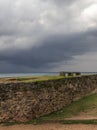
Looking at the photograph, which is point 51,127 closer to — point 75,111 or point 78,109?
point 75,111

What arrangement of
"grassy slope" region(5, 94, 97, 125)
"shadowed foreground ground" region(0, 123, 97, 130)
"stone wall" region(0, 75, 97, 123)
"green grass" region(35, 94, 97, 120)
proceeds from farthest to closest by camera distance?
"green grass" region(35, 94, 97, 120) < "grassy slope" region(5, 94, 97, 125) < "stone wall" region(0, 75, 97, 123) < "shadowed foreground ground" region(0, 123, 97, 130)

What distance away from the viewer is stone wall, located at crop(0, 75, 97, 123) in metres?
19.2

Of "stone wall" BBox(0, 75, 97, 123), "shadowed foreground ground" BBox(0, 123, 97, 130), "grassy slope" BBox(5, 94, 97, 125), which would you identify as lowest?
"shadowed foreground ground" BBox(0, 123, 97, 130)

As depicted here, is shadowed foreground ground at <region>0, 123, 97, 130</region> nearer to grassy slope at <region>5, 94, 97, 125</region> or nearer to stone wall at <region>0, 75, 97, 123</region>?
grassy slope at <region>5, 94, 97, 125</region>

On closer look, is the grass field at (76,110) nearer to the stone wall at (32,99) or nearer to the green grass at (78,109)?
the green grass at (78,109)

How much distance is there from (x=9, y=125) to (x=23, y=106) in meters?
1.66

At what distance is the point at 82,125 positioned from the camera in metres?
19.2

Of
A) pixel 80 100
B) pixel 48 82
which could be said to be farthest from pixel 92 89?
pixel 48 82

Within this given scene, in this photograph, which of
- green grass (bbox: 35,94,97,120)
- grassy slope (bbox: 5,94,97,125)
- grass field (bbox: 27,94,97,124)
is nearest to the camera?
grassy slope (bbox: 5,94,97,125)

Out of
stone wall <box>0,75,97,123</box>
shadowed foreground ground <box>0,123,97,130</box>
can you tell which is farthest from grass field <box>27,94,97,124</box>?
shadowed foreground ground <box>0,123,97,130</box>

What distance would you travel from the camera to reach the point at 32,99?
20562mm

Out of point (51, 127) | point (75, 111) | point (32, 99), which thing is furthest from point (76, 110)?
point (51, 127)

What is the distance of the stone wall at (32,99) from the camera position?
1923 centimetres

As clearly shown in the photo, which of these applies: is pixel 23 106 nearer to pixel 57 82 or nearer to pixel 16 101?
pixel 16 101
